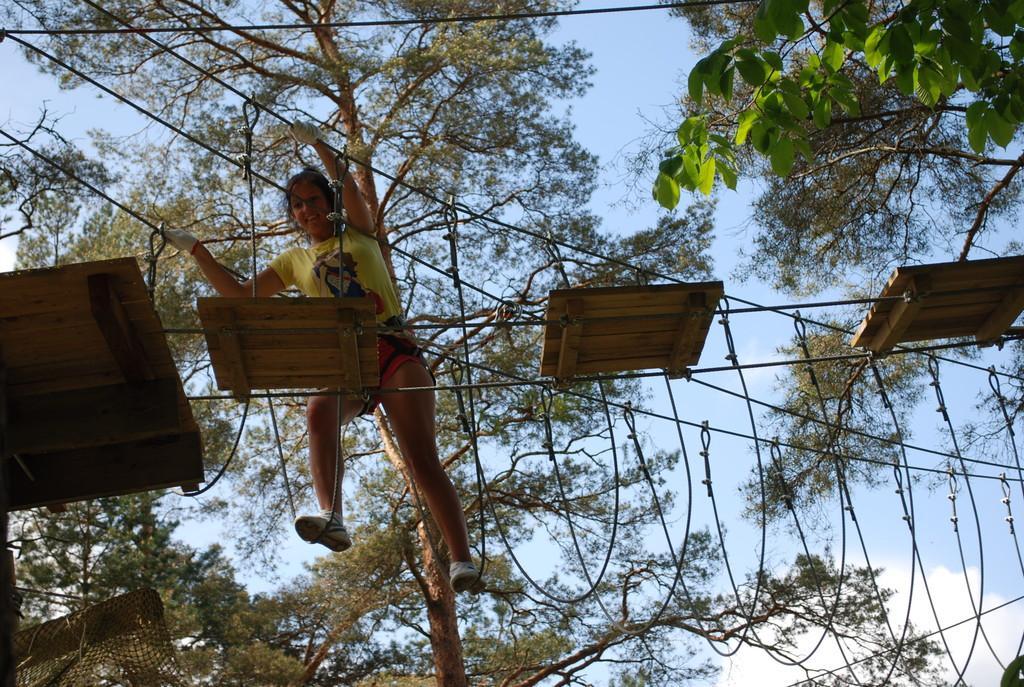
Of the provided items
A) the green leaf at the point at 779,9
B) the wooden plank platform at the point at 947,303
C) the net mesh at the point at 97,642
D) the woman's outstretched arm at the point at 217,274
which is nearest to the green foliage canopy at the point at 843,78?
the green leaf at the point at 779,9

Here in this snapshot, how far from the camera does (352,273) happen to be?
3412 mm

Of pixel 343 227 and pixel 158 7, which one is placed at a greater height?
pixel 158 7

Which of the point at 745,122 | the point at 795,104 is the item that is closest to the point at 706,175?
the point at 745,122

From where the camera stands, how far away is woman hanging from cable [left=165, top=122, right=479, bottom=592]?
328cm

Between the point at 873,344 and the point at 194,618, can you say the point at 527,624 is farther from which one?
the point at 873,344

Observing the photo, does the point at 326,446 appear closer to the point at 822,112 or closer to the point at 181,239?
the point at 181,239

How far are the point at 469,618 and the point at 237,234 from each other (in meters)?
2.61

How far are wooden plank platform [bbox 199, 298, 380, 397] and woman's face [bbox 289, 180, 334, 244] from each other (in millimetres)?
523

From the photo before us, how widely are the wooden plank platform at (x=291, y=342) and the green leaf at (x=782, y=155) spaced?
101 centimetres

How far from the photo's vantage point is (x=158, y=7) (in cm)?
742

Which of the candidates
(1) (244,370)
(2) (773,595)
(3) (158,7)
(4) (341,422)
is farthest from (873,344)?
(3) (158,7)

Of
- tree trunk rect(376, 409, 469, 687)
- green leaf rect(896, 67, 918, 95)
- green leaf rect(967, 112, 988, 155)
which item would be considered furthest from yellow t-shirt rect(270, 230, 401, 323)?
tree trunk rect(376, 409, 469, 687)

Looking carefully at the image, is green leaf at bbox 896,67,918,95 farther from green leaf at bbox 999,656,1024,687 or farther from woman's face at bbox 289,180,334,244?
woman's face at bbox 289,180,334,244

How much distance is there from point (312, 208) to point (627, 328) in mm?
962
